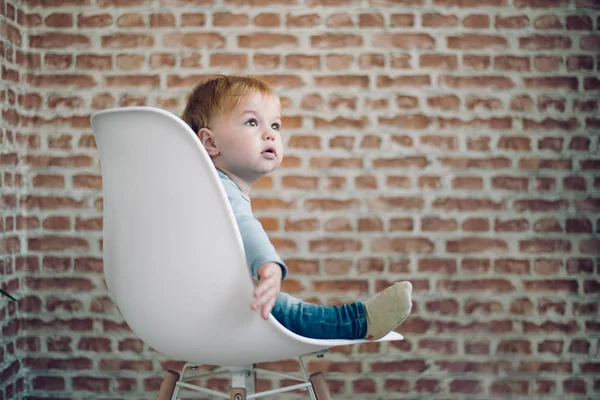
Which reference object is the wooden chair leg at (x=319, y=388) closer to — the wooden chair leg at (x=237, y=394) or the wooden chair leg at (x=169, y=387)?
the wooden chair leg at (x=237, y=394)

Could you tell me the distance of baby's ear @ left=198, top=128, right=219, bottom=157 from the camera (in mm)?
1396

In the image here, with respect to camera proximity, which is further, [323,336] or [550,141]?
[550,141]

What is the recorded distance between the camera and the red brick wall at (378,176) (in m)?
2.11

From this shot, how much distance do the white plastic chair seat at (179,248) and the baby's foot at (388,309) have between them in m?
0.12

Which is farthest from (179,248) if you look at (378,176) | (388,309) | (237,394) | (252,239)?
(378,176)

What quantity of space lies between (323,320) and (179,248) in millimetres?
351

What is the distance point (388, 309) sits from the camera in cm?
121

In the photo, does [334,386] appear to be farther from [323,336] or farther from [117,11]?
[117,11]

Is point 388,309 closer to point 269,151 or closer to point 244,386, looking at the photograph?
point 244,386

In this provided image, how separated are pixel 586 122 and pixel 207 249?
1659 millimetres

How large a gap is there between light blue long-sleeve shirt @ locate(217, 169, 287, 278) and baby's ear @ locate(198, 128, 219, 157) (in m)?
0.13

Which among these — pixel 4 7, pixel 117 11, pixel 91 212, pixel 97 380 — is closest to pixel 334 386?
pixel 97 380

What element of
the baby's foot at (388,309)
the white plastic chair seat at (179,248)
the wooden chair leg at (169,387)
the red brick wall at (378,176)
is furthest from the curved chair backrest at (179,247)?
the red brick wall at (378,176)

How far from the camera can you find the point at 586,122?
2.13 m
